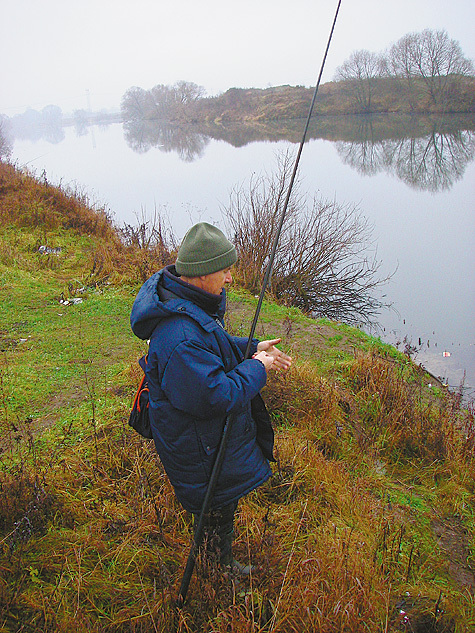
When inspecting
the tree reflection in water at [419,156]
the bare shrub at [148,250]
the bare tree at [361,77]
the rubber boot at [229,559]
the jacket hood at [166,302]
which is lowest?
the rubber boot at [229,559]

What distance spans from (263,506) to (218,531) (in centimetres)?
99

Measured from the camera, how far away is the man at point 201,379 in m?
1.68

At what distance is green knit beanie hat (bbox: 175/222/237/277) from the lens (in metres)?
1.81

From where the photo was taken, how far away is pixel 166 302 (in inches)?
68.6

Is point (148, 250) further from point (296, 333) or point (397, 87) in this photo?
point (397, 87)

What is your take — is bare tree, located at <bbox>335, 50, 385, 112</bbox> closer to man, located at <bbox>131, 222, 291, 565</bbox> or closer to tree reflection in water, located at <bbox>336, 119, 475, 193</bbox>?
tree reflection in water, located at <bbox>336, 119, 475, 193</bbox>

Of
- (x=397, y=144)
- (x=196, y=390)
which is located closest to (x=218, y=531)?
(x=196, y=390)

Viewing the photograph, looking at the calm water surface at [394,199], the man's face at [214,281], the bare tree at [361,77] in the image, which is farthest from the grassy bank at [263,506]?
the bare tree at [361,77]

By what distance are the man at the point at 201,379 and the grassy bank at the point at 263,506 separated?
439 millimetres

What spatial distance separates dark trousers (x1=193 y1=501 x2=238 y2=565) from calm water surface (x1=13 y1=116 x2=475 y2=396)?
4.82 metres

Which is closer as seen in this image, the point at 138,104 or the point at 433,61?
the point at 433,61

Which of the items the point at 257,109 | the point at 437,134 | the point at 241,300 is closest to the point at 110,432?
the point at 241,300

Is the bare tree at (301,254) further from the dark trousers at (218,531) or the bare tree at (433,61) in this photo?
the bare tree at (433,61)

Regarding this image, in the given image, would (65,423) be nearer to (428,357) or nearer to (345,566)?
(345,566)
